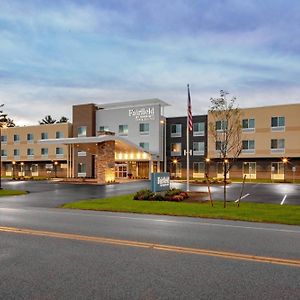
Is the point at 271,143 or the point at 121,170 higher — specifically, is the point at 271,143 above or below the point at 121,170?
above

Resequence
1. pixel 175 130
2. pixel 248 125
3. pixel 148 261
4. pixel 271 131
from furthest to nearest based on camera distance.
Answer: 1. pixel 175 130
2. pixel 248 125
3. pixel 271 131
4. pixel 148 261

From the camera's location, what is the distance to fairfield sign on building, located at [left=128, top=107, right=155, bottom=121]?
54.1 m

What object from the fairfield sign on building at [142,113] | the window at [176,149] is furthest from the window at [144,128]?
the window at [176,149]

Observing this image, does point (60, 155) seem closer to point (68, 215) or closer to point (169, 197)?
point (169, 197)

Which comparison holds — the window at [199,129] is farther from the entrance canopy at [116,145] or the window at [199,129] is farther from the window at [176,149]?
the entrance canopy at [116,145]

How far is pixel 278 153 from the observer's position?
46.0 meters

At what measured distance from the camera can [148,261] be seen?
22.3 feet

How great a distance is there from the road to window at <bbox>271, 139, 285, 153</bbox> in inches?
1453

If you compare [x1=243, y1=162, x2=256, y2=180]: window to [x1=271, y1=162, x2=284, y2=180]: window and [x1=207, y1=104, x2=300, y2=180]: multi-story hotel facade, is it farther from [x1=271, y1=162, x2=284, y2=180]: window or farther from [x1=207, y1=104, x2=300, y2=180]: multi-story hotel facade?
[x1=271, y1=162, x2=284, y2=180]: window

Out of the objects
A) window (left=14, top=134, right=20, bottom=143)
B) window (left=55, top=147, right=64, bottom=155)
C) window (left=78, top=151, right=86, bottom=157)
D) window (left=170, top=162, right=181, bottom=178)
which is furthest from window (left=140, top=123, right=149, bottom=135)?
window (left=14, top=134, right=20, bottom=143)

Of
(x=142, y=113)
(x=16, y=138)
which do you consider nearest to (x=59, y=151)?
(x=16, y=138)

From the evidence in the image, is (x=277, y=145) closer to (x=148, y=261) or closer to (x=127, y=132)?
(x=127, y=132)

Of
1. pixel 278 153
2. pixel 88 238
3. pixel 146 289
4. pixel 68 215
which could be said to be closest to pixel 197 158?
pixel 278 153

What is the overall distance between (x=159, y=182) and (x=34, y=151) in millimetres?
46742
